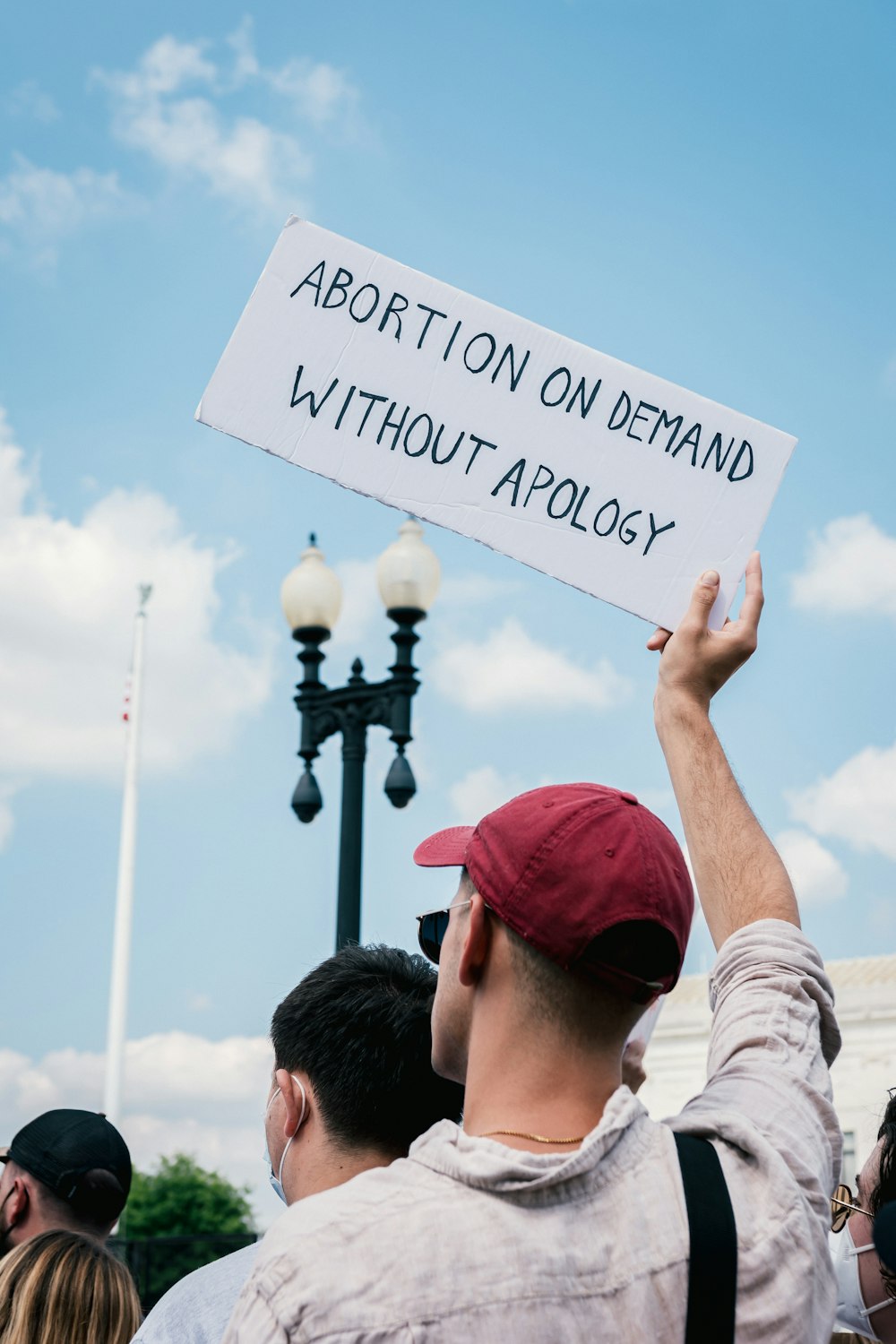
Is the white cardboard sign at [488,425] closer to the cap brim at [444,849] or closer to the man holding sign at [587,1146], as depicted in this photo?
the cap brim at [444,849]

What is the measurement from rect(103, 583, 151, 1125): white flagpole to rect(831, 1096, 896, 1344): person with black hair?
49.5 ft

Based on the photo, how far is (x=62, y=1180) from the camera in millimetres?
3506

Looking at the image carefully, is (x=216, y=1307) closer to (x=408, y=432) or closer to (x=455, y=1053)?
(x=455, y=1053)

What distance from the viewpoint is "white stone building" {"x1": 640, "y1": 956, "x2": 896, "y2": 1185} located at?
1041 inches

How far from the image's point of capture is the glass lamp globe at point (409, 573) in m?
9.33

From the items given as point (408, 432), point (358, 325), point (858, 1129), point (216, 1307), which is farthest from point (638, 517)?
point (858, 1129)

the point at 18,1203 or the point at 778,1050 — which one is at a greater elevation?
the point at 778,1050

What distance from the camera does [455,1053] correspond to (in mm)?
1643

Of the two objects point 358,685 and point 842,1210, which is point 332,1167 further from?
point 358,685

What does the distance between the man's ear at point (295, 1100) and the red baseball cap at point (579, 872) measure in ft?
3.21

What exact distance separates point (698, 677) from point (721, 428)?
598 millimetres

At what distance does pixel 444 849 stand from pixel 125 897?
17.3 meters

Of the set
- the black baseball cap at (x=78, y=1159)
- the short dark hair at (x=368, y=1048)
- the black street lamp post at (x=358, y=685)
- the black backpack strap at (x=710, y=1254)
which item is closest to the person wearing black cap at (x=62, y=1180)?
the black baseball cap at (x=78, y=1159)

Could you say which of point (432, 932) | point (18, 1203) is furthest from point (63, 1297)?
point (432, 932)
